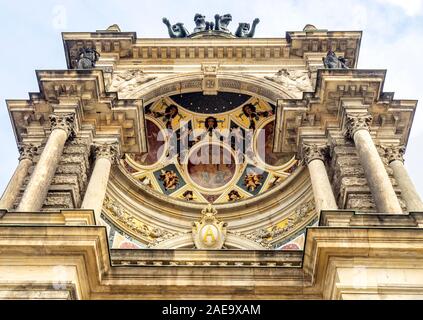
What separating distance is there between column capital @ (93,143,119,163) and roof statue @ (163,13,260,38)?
8219 millimetres

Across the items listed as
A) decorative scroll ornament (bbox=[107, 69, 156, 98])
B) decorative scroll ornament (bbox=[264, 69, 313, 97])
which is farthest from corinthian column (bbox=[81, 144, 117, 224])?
decorative scroll ornament (bbox=[264, 69, 313, 97])

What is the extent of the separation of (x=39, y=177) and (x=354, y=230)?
7154 mm

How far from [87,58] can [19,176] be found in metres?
4.96

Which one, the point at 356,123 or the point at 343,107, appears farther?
the point at 343,107

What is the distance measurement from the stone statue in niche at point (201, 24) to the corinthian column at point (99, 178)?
9439 millimetres

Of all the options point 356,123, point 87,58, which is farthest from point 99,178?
point 356,123

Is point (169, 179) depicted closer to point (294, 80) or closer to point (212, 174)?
point (212, 174)

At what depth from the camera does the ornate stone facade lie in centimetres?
1042

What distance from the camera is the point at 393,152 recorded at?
52.9 ft

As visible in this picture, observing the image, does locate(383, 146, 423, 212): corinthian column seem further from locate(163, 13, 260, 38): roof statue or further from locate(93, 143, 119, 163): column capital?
locate(163, 13, 260, 38): roof statue

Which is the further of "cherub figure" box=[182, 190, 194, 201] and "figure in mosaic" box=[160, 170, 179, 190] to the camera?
"figure in mosaic" box=[160, 170, 179, 190]

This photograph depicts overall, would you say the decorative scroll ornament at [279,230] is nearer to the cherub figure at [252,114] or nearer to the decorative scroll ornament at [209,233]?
the decorative scroll ornament at [209,233]
